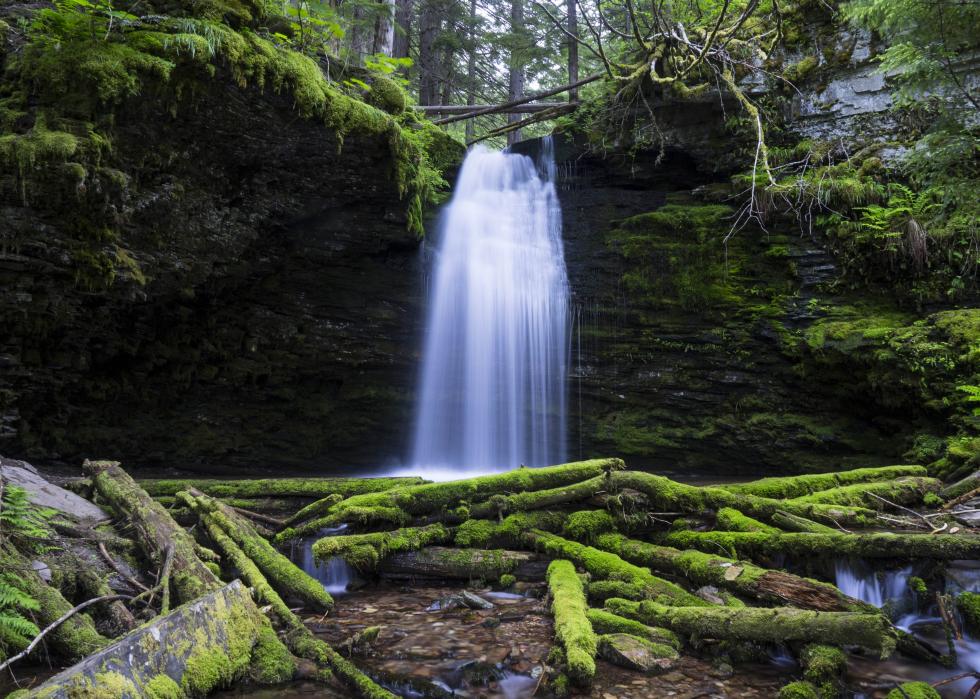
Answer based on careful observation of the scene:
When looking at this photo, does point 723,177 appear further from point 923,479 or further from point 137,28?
point 137,28

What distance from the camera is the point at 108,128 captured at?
6090 millimetres

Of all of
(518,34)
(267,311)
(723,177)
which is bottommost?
(267,311)

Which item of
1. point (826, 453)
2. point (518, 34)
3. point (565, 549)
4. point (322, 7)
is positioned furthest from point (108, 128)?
point (518, 34)

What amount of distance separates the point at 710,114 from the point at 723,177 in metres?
1.16

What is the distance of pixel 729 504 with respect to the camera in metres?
4.80

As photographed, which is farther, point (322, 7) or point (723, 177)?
point (723, 177)

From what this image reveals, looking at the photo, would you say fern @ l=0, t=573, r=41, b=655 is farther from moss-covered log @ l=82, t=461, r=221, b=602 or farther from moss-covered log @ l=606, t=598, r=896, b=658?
moss-covered log @ l=606, t=598, r=896, b=658

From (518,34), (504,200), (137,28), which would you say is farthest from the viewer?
(518,34)

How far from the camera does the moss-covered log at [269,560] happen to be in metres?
4.11

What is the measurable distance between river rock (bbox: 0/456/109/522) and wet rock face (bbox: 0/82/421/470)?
2832 millimetres

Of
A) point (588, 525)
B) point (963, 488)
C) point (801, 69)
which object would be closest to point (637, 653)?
point (588, 525)

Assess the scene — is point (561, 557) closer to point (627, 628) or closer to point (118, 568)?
point (627, 628)

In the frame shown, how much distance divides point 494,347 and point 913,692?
26.8ft

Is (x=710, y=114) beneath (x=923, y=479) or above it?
above
